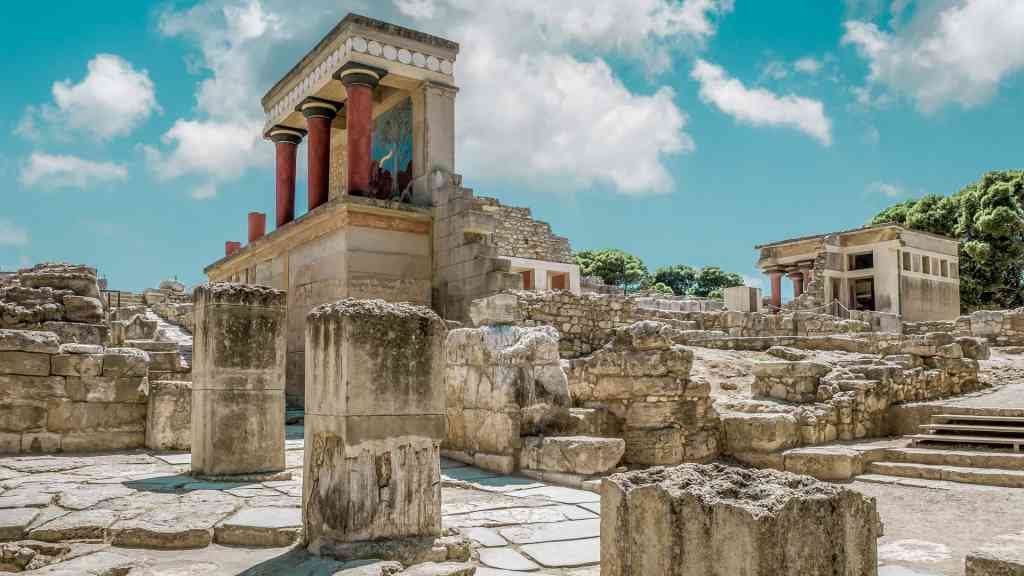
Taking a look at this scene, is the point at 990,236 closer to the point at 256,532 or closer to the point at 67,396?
the point at 67,396

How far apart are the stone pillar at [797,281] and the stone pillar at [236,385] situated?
32.8 metres

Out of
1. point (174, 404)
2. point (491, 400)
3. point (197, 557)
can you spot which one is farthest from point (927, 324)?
point (197, 557)

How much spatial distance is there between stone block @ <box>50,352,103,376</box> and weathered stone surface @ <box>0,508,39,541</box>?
3514mm

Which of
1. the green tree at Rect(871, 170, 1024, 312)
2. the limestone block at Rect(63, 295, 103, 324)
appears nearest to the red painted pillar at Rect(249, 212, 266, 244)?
the limestone block at Rect(63, 295, 103, 324)

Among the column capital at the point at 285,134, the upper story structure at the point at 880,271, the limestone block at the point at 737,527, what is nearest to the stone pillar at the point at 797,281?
the upper story structure at the point at 880,271

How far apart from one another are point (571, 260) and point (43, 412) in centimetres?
2291

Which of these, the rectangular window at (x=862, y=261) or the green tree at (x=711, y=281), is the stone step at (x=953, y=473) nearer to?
the rectangular window at (x=862, y=261)

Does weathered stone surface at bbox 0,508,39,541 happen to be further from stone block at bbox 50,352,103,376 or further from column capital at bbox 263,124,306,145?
column capital at bbox 263,124,306,145

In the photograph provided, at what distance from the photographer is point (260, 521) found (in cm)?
451

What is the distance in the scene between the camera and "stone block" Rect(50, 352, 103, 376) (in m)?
7.86

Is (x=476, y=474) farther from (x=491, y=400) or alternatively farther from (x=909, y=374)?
(x=909, y=374)

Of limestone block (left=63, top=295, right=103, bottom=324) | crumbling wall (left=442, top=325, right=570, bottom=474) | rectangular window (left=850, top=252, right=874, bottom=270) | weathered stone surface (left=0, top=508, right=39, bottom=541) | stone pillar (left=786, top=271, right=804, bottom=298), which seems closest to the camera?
weathered stone surface (left=0, top=508, right=39, bottom=541)

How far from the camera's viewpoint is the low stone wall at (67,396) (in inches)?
301

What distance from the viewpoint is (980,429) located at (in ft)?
29.5
